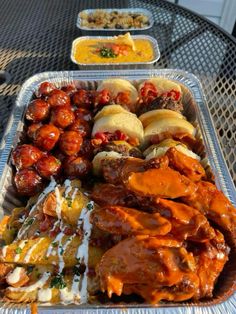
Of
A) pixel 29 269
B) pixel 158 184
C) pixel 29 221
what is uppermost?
pixel 158 184

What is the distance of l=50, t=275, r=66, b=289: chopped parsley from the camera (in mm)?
1994

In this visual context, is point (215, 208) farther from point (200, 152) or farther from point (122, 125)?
point (122, 125)

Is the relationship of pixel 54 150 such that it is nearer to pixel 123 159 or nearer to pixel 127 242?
pixel 123 159

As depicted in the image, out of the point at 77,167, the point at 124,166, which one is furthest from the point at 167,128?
the point at 77,167

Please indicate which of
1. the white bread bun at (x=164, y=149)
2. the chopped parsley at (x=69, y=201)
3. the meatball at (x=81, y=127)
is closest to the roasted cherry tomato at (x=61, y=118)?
the meatball at (x=81, y=127)

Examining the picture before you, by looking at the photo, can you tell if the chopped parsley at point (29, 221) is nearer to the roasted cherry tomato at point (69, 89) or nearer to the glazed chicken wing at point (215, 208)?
the glazed chicken wing at point (215, 208)

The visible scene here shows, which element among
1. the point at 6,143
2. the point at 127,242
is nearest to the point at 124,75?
the point at 6,143

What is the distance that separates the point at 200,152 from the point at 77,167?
3.38ft

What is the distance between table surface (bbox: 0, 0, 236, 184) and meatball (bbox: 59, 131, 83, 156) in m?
0.83

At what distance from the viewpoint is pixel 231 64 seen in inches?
149

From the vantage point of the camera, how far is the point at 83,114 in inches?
119

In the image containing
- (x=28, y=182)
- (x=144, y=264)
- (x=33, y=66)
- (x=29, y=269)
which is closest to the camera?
(x=144, y=264)

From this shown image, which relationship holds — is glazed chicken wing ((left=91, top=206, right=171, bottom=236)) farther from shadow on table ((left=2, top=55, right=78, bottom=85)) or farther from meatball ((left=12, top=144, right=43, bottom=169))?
shadow on table ((left=2, top=55, right=78, bottom=85))

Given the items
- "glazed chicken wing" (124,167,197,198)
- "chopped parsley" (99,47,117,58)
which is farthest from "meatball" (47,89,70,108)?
"glazed chicken wing" (124,167,197,198)
